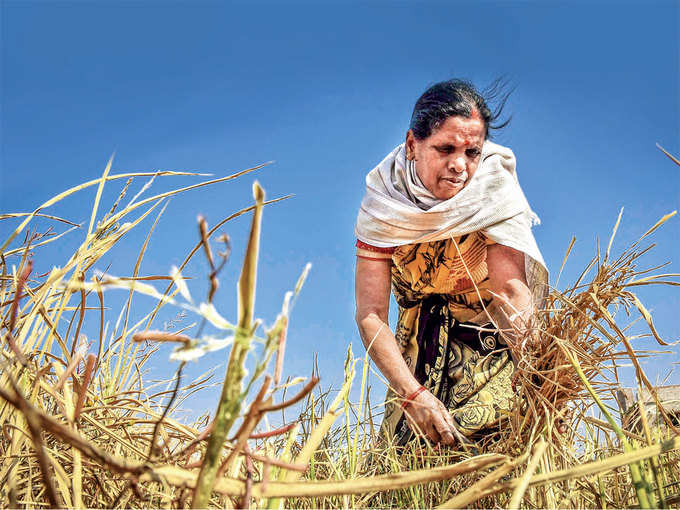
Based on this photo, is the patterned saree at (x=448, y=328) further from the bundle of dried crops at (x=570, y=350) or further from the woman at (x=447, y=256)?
the bundle of dried crops at (x=570, y=350)

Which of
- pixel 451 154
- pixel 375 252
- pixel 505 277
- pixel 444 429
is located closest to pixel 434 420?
pixel 444 429

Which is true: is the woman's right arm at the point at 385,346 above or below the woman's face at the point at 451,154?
below

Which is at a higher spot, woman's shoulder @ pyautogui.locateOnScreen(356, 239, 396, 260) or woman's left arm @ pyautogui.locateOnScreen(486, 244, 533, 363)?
woman's shoulder @ pyautogui.locateOnScreen(356, 239, 396, 260)

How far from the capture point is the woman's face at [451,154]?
5.28ft

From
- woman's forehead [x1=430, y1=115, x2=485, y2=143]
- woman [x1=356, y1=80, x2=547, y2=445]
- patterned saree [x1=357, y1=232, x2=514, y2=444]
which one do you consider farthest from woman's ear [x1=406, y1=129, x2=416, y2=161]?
patterned saree [x1=357, y1=232, x2=514, y2=444]

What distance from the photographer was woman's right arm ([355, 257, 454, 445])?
1347 millimetres

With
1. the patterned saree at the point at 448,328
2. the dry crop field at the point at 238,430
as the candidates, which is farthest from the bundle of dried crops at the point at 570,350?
the patterned saree at the point at 448,328

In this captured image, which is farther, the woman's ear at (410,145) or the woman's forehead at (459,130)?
the woman's ear at (410,145)

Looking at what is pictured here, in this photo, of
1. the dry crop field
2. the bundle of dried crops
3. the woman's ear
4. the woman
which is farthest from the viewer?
the woman's ear

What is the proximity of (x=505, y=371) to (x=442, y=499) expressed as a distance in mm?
876

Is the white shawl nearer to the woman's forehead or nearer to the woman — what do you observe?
the woman

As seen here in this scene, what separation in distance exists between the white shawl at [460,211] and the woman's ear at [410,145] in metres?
0.03

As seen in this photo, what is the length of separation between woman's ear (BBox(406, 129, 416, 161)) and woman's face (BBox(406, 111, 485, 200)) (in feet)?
0.08

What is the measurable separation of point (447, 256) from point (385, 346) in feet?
1.11
